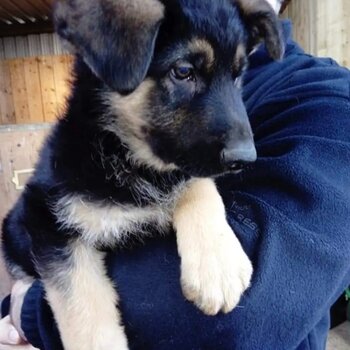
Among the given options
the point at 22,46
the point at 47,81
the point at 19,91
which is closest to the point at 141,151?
the point at 47,81

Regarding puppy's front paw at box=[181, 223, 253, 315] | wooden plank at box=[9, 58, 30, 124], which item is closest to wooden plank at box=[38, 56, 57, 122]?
wooden plank at box=[9, 58, 30, 124]

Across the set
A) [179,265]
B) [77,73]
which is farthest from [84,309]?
[77,73]

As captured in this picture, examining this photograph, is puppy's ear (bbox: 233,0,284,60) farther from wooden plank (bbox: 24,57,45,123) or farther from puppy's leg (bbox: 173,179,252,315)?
wooden plank (bbox: 24,57,45,123)

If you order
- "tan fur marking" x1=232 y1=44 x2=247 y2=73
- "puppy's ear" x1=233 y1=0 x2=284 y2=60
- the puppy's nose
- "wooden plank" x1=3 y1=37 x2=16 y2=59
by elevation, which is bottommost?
the puppy's nose

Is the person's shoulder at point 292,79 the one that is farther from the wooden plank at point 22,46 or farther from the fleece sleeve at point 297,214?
the wooden plank at point 22,46

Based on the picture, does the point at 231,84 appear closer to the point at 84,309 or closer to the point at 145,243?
the point at 145,243

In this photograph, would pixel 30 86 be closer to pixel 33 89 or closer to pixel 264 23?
pixel 33 89
